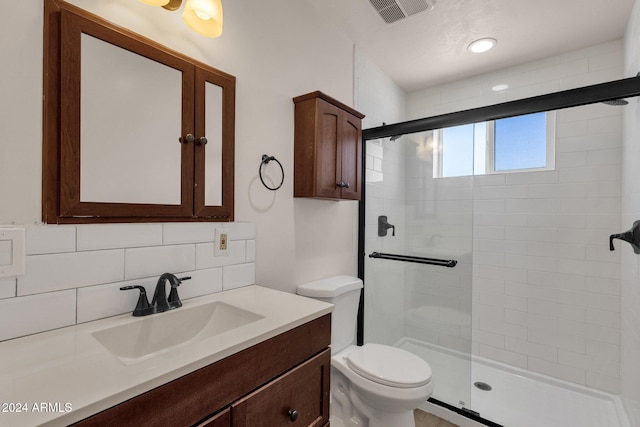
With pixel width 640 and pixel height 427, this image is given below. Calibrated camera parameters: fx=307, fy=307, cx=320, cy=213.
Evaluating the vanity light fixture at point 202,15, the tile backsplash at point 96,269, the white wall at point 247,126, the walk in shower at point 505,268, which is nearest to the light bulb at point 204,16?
the vanity light fixture at point 202,15

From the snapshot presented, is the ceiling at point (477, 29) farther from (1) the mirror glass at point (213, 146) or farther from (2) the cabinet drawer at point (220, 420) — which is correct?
(2) the cabinet drawer at point (220, 420)

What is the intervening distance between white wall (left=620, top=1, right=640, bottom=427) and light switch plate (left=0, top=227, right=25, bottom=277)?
8.49ft

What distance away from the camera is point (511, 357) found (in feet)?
7.89

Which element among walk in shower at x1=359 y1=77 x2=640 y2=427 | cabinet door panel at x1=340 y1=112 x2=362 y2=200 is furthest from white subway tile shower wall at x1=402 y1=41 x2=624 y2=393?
cabinet door panel at x1=340 y1=112 x2=362 y2=200

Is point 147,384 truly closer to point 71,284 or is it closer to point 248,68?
point 71,284

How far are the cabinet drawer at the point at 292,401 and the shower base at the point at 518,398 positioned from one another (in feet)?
4.12

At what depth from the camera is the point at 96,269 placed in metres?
0.96

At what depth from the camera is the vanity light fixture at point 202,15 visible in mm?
1079

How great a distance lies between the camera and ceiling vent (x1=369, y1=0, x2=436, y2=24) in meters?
1.73

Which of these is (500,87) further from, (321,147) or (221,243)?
(221,243)

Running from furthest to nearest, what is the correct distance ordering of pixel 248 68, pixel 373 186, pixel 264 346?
pixel 373 186 → pixel 248 68 → pixel 264 346

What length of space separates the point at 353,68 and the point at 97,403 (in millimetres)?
2248

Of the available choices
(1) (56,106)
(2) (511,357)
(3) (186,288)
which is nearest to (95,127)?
(1) (56,106)

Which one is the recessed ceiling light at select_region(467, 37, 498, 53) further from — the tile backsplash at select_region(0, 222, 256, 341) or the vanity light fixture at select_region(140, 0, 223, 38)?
the tile backsplash at select_region(0, 222, 256, 341)
